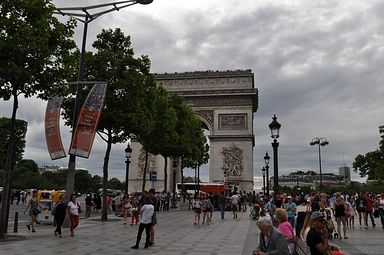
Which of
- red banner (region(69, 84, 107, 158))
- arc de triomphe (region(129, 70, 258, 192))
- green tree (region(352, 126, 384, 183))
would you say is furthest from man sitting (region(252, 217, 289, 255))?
green tree (region(352, 126, 384, 183))

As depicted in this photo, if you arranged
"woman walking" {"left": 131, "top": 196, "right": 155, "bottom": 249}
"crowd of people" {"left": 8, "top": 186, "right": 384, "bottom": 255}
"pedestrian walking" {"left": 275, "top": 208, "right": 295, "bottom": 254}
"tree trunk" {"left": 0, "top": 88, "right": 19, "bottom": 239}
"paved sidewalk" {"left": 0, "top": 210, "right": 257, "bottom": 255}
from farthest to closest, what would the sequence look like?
"tree trunk" {"left": 0, "top": 88, "right": 19, "bottom": 239}, "woman walking" {"left": 131, "top": 196, "right": 155, "bottom": 249}, "paved sidewalk" {"left": 0, "top": 210, "right": 257, "bottom": 255}, "pedestrian walking" {"left": 275, "top": 208, "right": 295, "bottom": 254}, "crowd of people" {"left": 8, "top": 186, "right": 384, "bottom": 255}

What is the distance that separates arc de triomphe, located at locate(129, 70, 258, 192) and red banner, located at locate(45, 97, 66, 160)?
43.2 metres

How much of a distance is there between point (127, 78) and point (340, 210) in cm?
1351

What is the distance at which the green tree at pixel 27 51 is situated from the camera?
Result: 596 inches

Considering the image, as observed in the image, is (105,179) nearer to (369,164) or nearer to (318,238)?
(318,238)

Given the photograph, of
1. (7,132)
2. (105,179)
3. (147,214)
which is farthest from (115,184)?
(147,214)

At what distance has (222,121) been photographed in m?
64.5

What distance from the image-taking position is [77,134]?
59.8 feet

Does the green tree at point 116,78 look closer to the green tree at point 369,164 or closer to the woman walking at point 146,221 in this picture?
the woman walking at point 146,221

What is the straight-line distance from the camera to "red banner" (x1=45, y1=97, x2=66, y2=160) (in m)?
17.4

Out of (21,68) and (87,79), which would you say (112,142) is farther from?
(21,68)

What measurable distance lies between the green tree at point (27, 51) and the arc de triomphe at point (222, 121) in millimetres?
44083

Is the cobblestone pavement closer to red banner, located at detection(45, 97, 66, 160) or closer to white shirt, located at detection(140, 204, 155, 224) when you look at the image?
white shirt, located at detection(140, 204, 155, 224)

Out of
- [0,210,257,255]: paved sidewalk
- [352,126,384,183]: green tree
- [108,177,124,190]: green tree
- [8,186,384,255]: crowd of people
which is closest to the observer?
[8,186,384,255]: crowd of people
